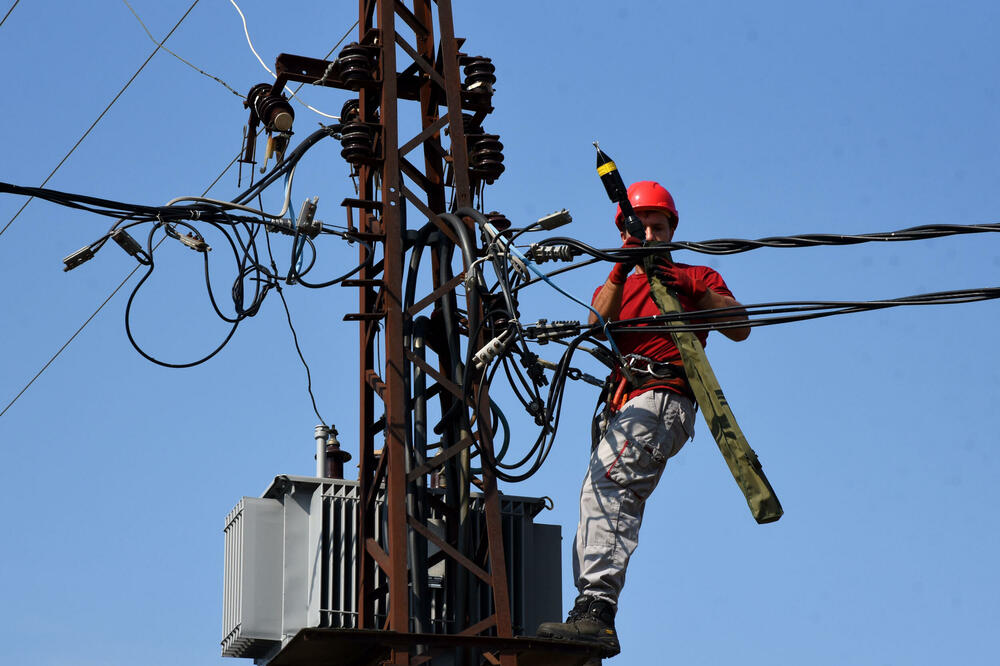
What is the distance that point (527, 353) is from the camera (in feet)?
28.3

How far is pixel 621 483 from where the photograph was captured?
8.58 m

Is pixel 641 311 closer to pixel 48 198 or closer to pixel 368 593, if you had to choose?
pixel 368 593

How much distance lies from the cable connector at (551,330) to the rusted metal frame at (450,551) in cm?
123

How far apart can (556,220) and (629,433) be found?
1.23m

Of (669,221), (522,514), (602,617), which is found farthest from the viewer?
(522,514)

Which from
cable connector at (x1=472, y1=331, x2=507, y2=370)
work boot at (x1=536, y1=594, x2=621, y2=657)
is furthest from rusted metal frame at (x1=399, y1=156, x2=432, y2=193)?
work boot at (x1=536, y1=594, x2=621, y2=657)

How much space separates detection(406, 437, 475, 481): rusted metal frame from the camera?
898cm

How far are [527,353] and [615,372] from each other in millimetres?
572

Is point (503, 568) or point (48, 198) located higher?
point (48, 198)

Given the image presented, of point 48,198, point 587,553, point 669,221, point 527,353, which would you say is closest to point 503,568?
point 587,553

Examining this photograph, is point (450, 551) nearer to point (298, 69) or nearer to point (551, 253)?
point (551, 253)

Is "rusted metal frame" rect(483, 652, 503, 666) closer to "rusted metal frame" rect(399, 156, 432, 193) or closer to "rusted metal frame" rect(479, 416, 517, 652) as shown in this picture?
"rusted metal frame" rect(479, 416, 517, 652)

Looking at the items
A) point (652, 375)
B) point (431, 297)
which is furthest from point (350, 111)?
point (652, 375)

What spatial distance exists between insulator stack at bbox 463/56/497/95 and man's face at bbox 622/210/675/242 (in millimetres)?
1433
